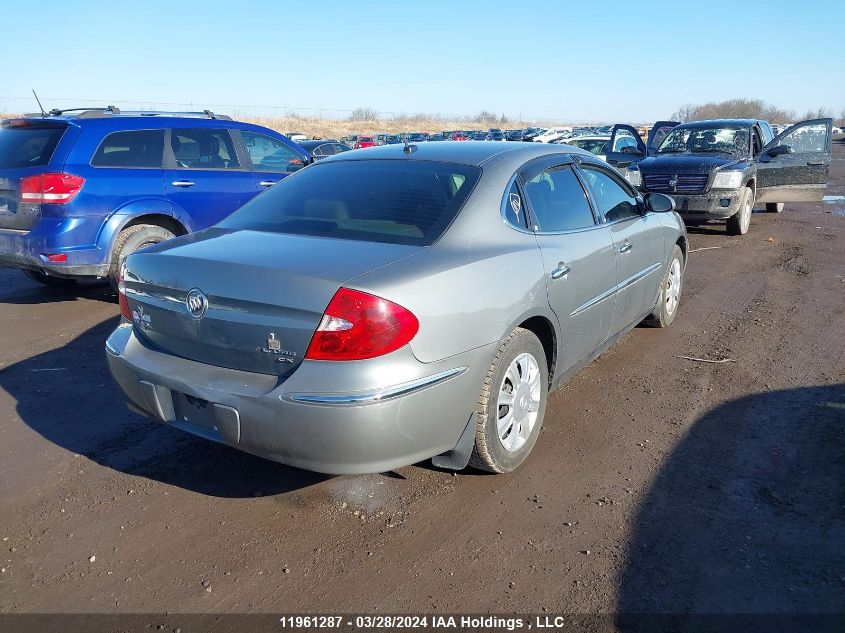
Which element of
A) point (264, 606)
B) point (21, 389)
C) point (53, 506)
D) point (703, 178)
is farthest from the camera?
point (703, 178)

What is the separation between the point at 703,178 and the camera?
1085 cm

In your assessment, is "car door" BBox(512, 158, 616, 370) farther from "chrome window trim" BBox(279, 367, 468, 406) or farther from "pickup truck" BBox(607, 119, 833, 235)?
"pickup truck" BBox(607, 119, 833, 235)

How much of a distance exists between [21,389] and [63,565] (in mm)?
2286

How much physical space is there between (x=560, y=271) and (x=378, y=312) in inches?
53.8

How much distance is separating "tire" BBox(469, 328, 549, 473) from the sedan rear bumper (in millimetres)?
111

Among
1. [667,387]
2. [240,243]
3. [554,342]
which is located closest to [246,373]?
[240,243]

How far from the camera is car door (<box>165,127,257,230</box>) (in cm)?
712

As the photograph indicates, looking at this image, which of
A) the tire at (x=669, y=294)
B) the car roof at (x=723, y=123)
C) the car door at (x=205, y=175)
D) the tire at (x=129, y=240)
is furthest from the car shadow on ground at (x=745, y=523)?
the car roof at (x=723, y=123)

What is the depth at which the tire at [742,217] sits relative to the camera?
37.3 ft

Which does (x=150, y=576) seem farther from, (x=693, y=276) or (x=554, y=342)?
(x=693, y=276)

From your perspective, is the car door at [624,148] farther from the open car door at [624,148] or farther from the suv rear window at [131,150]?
the suv rear window at [131,150]

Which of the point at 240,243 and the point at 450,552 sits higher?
the point at 240,243

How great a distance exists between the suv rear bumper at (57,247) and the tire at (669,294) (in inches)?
194

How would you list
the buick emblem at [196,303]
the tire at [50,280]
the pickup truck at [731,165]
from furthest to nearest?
1. the pickup truck at [731,165]
2. the tire at [50,280]
3. the buick emblem at [196,303]
